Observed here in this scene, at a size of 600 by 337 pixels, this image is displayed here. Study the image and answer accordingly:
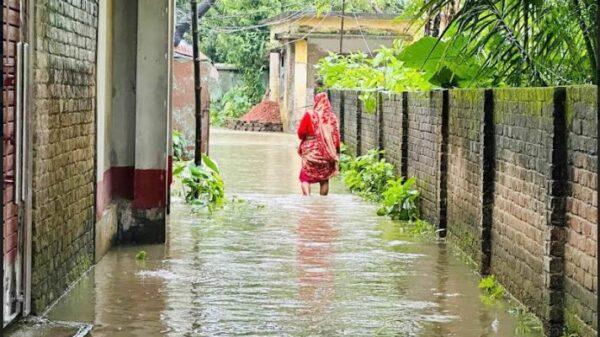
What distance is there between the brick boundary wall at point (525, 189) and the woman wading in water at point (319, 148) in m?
4.11

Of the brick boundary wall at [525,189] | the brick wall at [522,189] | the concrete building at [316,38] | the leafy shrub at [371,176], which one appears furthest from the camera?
the concrete building at [316,38]

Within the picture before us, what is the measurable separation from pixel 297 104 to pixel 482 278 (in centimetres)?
2837

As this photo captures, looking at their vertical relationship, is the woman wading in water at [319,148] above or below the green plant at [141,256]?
above

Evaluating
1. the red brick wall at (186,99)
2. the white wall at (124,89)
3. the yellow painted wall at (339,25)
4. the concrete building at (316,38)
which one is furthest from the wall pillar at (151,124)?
the yellow painted wall at (339,25)

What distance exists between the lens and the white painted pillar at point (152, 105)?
11.6 metres

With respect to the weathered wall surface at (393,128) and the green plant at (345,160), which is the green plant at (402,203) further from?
the green plant at (345,160)

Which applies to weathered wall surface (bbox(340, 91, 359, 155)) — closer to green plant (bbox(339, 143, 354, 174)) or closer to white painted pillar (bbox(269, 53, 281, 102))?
green plant (bbox(339, 143, 354, 174))

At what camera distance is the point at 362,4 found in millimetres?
35562

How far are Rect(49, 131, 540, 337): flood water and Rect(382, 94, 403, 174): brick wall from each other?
6.29 feet

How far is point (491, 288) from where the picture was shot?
9.26 metres

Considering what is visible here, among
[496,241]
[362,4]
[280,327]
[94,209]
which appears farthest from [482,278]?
[362,4]

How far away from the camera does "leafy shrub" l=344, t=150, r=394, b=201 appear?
17.1m

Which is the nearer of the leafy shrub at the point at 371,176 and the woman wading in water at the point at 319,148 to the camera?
the leafy shrub at the point at 371,176

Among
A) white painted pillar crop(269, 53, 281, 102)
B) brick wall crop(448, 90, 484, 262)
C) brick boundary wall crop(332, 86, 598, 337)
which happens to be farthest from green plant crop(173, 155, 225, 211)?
white painted pillar crop(269, 53, 281, 102)
